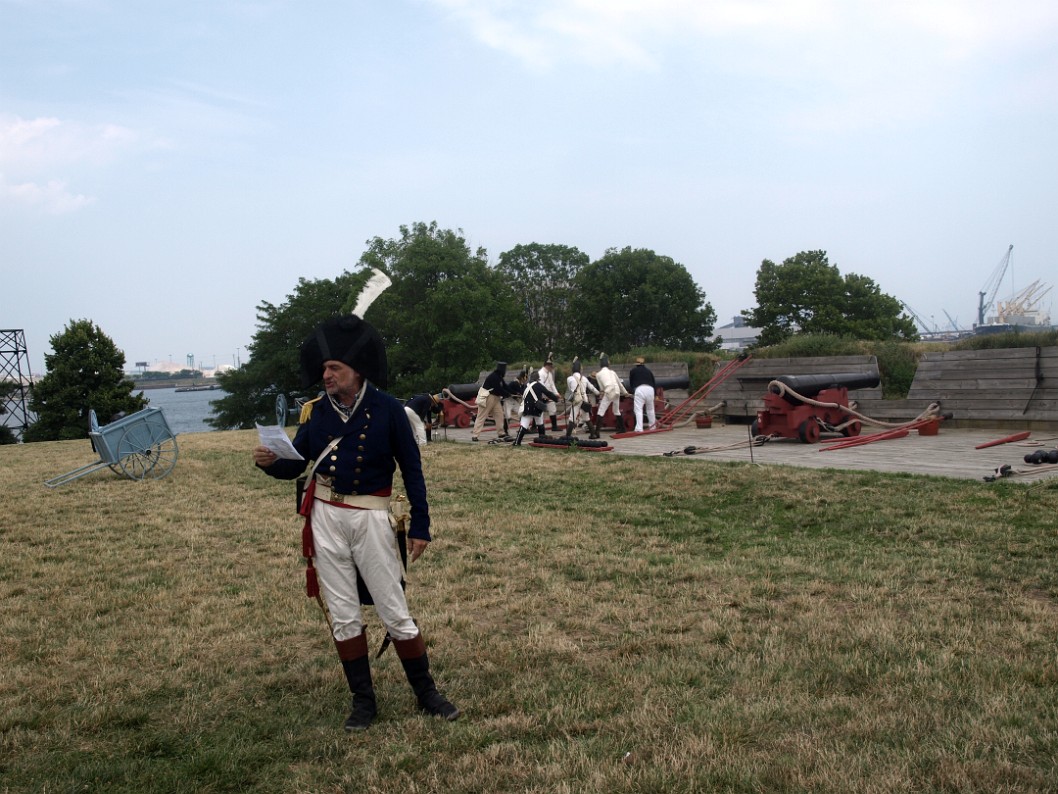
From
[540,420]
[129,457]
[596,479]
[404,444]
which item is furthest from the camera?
[540,420]

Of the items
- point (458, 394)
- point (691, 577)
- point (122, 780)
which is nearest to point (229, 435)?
point (458, 394)

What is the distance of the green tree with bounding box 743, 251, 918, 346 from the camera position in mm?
48125

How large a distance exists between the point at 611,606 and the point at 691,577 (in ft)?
3.11

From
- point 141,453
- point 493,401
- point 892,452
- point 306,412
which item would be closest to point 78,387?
point 493,401

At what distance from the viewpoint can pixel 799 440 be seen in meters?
14.5

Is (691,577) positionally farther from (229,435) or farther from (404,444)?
(229,435)

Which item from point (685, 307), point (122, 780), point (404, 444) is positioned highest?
point (685, 307)

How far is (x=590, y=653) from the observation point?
493 cm

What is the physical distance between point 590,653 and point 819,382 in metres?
11.0

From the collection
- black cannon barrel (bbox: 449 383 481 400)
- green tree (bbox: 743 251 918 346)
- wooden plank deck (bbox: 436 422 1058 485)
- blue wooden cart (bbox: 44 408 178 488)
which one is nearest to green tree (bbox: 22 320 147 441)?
black cannon barrel (bbox: 449 383 481 400)

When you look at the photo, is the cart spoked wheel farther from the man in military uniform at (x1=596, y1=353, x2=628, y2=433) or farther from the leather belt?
the leather belt

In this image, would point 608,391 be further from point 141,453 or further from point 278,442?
point 278,442

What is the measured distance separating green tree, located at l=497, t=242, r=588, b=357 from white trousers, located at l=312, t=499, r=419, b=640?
175ft

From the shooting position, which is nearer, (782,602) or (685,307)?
(782,602)
